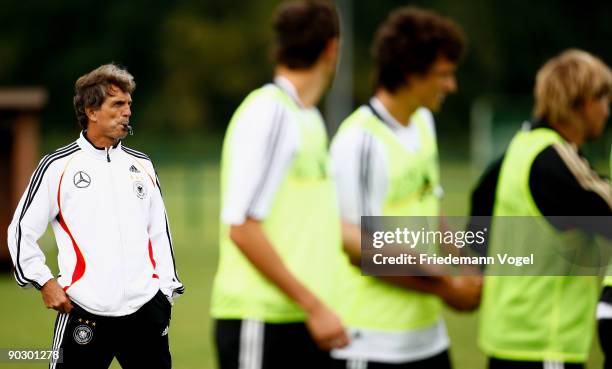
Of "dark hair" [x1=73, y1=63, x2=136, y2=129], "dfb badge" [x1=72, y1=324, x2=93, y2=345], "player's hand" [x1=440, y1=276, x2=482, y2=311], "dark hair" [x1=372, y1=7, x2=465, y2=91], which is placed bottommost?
"player's hand" [x1=440, y1=276, x2=482, y2=311]

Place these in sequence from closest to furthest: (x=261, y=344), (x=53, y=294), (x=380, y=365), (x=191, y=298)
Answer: (x=53, y=294), (x=261, y=344), (x=380, y=365), (x=191, y=298)

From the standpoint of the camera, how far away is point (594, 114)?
13.7 feet

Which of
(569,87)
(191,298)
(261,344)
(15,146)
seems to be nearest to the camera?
(261,344)

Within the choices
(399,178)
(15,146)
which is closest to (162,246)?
(399,178)

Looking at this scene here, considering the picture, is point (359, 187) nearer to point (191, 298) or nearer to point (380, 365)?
point (380, 365)

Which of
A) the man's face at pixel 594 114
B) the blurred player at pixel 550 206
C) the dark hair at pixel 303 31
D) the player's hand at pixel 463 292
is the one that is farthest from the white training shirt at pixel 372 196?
the man's face at pixel 594 114

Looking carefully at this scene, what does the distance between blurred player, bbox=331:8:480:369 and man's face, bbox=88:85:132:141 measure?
3.12ft

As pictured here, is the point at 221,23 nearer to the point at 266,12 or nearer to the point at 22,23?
the point at 266,12

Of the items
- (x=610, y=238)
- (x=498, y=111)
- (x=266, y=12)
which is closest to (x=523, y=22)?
(x=266, y=12)

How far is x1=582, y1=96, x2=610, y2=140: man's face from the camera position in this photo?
4.17 meters

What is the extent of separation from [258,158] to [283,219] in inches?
8.7

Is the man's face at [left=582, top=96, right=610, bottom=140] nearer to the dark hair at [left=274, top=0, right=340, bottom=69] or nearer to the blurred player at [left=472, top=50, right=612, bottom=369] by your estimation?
the blurred player at [left=472, top=50, right=612, bottom=369]

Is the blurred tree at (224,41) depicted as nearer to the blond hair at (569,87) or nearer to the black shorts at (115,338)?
the blond hair at (569,87)

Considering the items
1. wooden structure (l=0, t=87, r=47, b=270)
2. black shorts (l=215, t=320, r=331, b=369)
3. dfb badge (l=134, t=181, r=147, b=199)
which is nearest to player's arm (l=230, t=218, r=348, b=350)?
black shorts (l=215, t=320, r=331, b=369)
